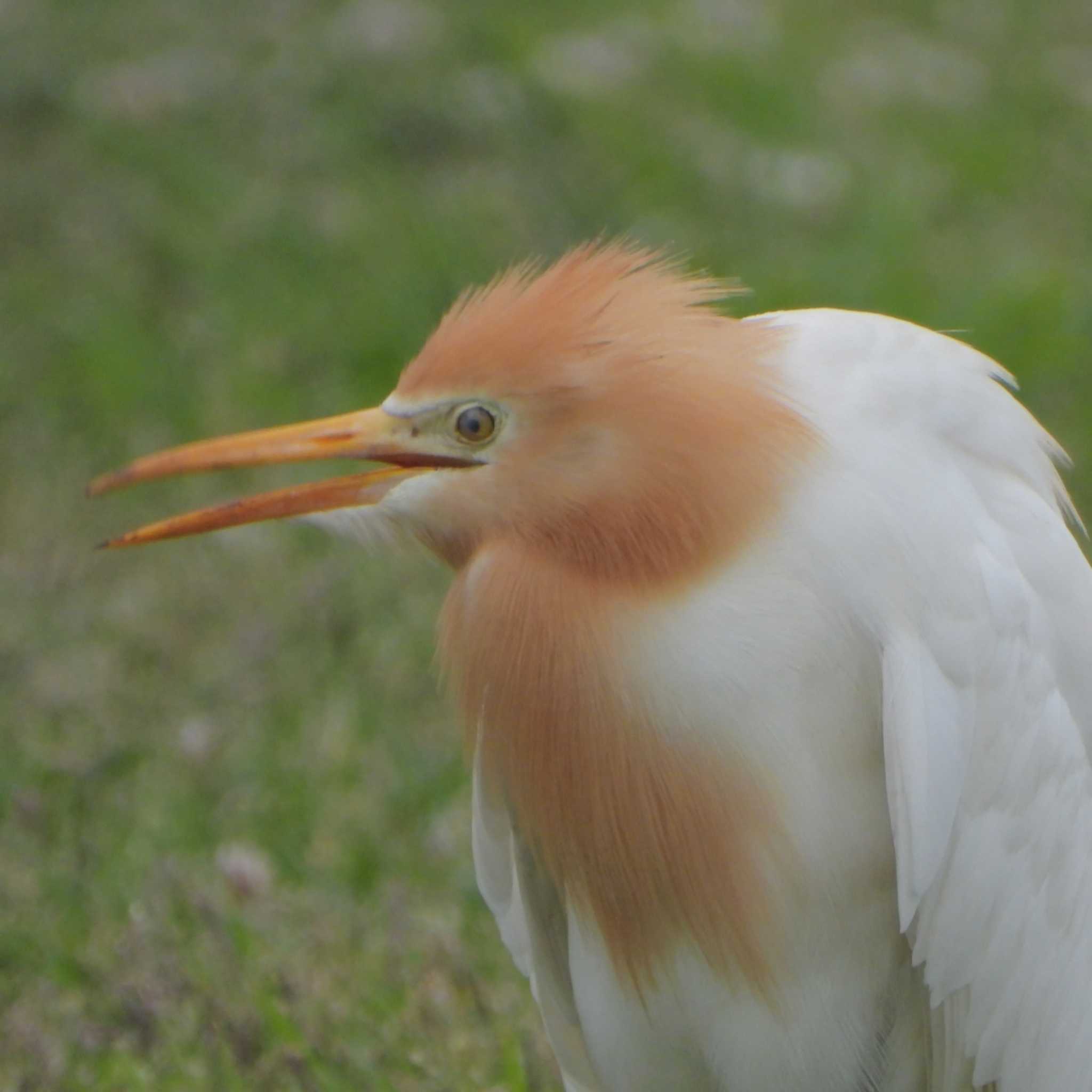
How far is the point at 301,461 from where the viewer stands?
7.20 feet

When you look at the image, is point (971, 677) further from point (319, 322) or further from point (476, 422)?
point (319, 322)

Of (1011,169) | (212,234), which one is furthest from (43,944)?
(1011,169)

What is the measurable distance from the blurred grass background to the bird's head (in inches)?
36.6

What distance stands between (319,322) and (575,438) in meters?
3.26

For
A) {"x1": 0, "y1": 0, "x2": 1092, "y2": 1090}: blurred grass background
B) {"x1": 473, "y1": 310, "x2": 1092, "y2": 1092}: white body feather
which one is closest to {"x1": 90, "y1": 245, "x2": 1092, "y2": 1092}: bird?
{"x1": 473, "y1": 310, "x2": 1092, "y2": 1092}: white body feather

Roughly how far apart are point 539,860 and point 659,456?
1.93 feet

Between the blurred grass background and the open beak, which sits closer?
the open beak

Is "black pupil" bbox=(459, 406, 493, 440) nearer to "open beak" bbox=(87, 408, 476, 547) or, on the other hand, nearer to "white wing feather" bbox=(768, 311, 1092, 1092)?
"open beak" bbox=(87, 408, 476, 547)

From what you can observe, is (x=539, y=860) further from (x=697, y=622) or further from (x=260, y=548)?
(x=260, y=548)

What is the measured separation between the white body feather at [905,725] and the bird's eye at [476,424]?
0.37 ft

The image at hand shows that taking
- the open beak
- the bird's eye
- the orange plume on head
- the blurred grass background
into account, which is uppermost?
the orange plume on head

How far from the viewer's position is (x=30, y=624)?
4281 mm

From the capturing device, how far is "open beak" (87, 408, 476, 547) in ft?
7.23

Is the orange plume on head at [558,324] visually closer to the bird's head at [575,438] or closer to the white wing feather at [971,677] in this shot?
the bird's head at [575,438]
